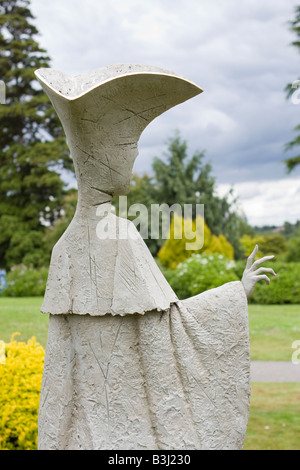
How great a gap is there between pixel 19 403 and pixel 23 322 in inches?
249

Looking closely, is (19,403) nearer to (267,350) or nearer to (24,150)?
(267,350)

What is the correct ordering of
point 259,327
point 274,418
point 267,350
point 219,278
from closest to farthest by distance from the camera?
point 274,418 < point 267,350 < point 259,327 < point 219,278

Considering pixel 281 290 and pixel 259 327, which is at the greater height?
pixel 281 290

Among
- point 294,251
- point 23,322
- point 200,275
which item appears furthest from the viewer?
point 294,251

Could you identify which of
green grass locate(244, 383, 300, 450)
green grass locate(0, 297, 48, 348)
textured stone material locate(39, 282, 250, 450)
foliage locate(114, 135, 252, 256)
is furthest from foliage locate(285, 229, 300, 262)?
textured stone material locate(39, 282, 250, 450)

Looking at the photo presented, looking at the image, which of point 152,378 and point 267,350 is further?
point 267,350

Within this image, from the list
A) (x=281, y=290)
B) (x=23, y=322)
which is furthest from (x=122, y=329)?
(x=281, y=290)

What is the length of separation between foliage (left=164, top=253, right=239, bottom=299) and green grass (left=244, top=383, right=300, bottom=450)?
5.65 m

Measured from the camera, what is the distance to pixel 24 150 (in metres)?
24.5

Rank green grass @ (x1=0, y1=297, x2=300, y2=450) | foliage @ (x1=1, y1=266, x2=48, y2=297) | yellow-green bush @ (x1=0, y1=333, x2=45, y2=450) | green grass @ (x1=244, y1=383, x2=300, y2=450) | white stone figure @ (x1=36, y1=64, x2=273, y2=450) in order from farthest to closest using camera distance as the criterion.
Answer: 1. foliage @ (x1=1, y1=266, x2=48, y2=297)
2. green grass @ (x1=0, y1=297, x2=300, y2=450)
3. green grass @ (x1=244, y1=383, x2=300, y2=450)
4. yellow-green bush @ (x1=0, y1=333, x2=45, y2=450)
5. white stone figure @ (x1=36, y1=64, x2=273, y2=450)

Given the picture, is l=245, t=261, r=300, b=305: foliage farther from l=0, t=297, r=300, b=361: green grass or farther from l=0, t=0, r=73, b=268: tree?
l=0, t=0, r=73, b=268: tree

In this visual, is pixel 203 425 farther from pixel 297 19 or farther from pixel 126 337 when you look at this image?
pixel 297 19

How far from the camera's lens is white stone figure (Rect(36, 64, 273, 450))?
2328 mm

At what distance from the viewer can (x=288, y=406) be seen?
6.64m
